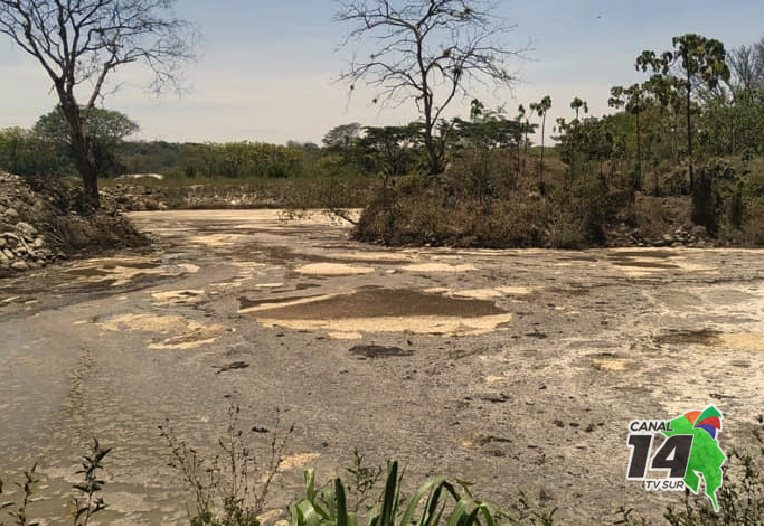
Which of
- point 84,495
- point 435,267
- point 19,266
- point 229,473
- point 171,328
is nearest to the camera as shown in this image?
point 84,495

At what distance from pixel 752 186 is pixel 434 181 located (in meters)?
7.89

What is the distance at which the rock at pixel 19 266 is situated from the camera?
447 inches

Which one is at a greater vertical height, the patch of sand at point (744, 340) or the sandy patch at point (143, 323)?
the sandy patch at point (143, 323)

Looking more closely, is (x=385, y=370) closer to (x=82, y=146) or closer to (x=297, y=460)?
(x=297, y=460)

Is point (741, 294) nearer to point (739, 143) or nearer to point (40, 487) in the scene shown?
point (40, 487)

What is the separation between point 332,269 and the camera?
11.1 meters

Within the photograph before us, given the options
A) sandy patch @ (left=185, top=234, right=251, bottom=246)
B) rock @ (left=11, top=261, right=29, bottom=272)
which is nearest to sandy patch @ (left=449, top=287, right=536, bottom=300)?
rock @ (left=11, top=261, right=29, bottom=272)

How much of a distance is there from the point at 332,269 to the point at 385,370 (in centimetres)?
572

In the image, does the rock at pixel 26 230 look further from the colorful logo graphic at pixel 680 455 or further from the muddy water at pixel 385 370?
the colorful logo graphic at pixel 680 455

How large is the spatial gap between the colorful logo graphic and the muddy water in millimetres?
115

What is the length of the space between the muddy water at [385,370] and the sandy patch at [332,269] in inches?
4.9

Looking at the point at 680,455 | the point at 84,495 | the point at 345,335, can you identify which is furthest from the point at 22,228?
the point at 680,455

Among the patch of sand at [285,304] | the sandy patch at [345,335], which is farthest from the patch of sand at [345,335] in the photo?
the patch of sand at [285,304]

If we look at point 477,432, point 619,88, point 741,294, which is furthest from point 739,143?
point 477,432
